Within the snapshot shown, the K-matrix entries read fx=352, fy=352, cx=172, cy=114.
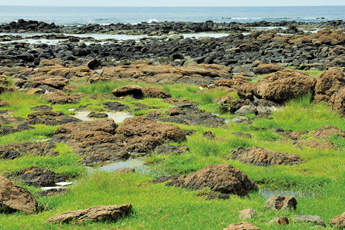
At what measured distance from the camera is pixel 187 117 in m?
16.7

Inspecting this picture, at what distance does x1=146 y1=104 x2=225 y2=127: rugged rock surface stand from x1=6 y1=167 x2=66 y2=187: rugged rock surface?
6915 mm

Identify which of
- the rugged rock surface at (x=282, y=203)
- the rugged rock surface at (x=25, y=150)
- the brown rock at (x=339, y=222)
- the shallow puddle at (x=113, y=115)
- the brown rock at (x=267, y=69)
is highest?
the brown rock at (x=267, y=69)

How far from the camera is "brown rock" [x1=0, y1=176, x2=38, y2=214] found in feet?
23.8

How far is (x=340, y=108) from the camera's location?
16.0m

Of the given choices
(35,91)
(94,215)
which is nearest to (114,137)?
(94,215)

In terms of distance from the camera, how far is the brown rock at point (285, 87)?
17906mm

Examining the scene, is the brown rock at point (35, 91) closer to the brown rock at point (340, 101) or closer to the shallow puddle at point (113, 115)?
the shallow puddle at point (113, 115)

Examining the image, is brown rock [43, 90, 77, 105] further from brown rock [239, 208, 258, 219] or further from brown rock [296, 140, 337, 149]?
brown rock [239, 208, 258, 219]

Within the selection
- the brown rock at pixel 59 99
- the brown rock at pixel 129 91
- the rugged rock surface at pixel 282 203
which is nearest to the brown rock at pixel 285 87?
the brown rock at pixel 129 91

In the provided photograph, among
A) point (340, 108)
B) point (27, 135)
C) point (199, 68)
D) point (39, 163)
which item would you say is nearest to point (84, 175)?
point (39, 163)

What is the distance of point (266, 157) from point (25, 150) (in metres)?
7.89

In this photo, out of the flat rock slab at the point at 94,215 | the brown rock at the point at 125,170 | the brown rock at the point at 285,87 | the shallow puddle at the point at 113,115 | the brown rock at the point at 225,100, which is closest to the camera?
the flat rock slab at the point at 94,215

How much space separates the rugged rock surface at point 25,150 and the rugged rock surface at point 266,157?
20.3ft

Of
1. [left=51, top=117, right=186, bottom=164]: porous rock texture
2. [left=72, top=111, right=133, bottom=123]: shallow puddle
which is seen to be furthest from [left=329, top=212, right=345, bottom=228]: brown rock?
[left=72, top=111, right=133, bottom=123]: shallow puddle
